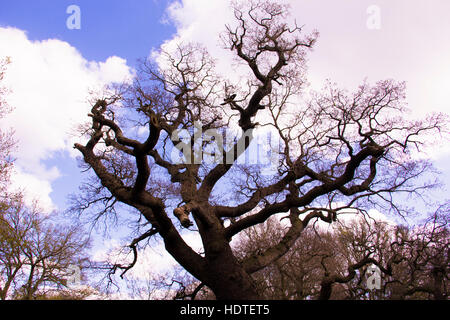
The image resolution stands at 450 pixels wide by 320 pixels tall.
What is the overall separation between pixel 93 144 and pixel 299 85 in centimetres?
727

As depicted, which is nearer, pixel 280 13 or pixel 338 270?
pixel 280 13

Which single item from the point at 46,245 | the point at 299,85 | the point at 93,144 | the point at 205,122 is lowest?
the point at 46,245

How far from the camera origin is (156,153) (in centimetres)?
1073

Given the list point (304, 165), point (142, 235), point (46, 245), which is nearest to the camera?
point (142, 235)

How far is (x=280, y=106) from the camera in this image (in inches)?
428

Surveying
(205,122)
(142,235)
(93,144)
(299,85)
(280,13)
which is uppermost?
(280,13)

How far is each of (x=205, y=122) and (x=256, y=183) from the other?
121 inches

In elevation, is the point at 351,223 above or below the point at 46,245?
above

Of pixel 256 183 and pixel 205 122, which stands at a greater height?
pixel 205 122

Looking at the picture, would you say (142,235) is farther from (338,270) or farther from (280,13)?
(338,270)

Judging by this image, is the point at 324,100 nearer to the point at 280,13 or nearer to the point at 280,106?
the point at 280,106
